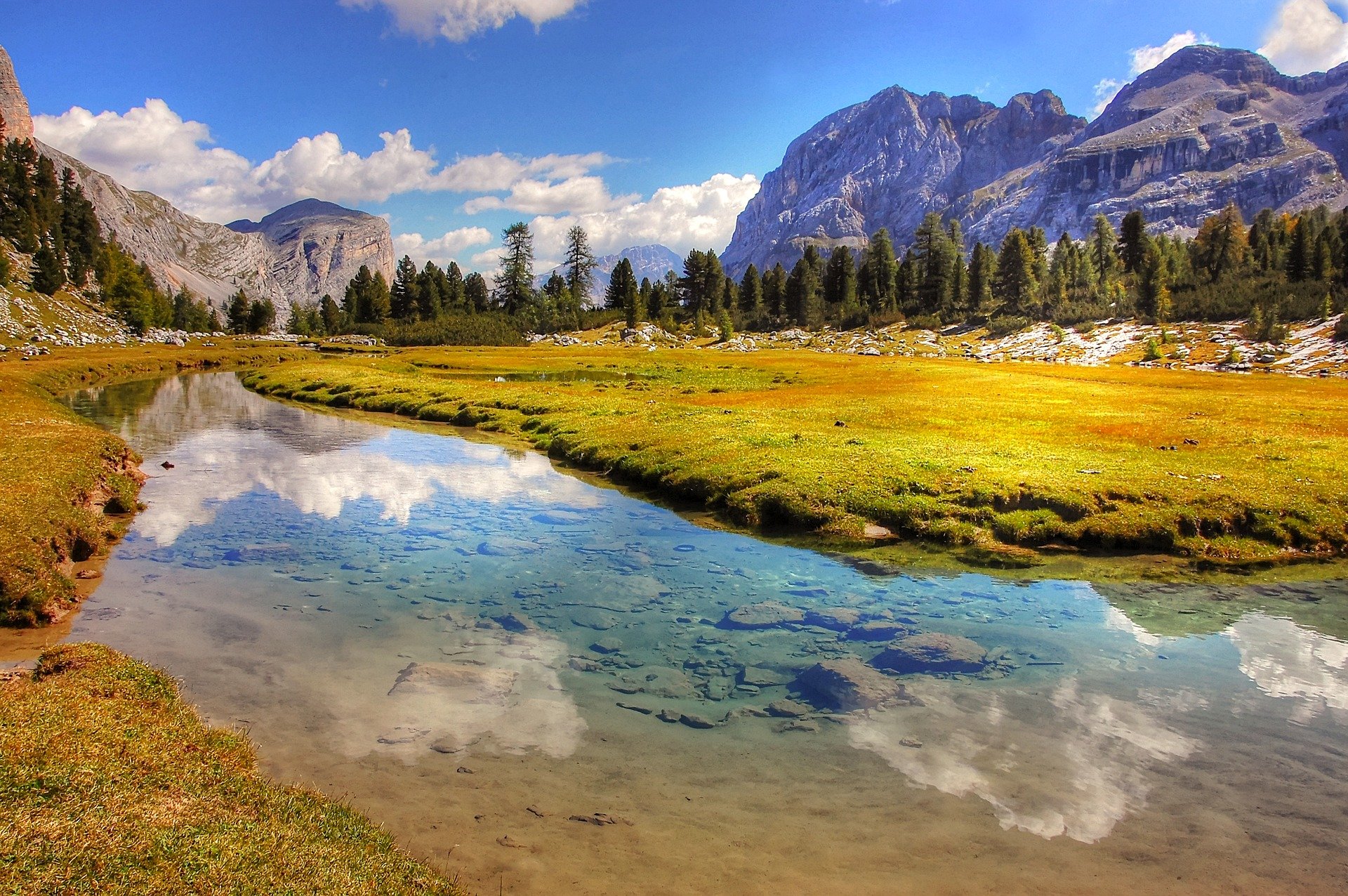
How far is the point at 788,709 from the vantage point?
42.3 ft

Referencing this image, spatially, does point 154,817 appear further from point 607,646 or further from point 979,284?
point 979,284

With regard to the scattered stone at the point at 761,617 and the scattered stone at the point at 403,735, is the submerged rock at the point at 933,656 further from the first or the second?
the scattered stone at the point at 403,735

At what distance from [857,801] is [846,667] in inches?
171

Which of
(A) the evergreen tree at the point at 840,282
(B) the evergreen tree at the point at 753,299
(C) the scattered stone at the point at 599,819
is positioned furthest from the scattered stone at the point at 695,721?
(B) the evergreen tree at the point at 753,299

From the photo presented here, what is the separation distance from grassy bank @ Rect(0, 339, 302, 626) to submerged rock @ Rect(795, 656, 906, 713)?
53.9 ft

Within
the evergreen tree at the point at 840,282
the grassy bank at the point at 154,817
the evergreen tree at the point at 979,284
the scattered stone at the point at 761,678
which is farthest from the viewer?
the evergreen tree at the point at 840,282

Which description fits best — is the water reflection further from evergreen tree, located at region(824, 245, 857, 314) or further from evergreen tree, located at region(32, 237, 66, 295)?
evergreen tree, located at region(32, 237, 66, 295)

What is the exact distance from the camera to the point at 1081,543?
2370 centimetres

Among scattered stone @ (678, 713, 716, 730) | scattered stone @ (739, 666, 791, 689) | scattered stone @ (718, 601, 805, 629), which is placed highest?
scattered stone @ (718, 601, 805, 629)

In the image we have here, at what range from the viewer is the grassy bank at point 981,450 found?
23919mm

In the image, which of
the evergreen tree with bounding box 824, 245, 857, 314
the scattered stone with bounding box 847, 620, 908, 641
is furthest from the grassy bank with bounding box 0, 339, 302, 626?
the evergreen tree with bounding box 824, 245, 857, 314

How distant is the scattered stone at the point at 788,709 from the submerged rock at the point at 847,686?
0.27 m

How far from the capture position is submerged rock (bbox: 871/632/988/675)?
14.6m

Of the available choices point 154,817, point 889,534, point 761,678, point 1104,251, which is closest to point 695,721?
point 761,678
